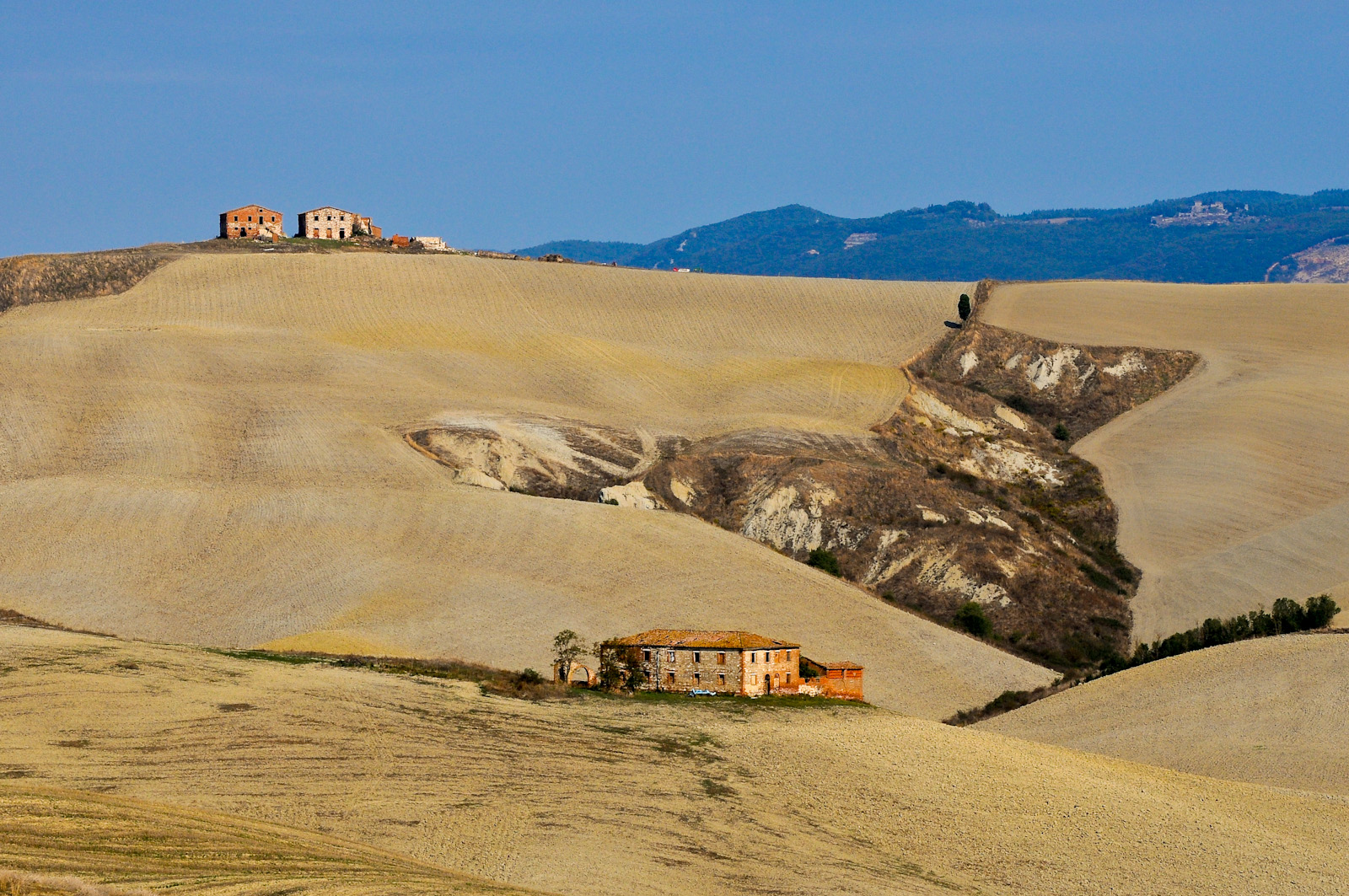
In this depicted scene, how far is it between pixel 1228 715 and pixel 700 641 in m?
19.1

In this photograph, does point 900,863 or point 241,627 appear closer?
point 900,863

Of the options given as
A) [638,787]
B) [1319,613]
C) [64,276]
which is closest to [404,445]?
[1319,613]

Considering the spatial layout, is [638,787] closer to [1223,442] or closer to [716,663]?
[716,663]

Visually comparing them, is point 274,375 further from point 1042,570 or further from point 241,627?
point 1042,570

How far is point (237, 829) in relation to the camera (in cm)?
3494

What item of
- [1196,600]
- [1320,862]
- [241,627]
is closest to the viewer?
[1320,862]

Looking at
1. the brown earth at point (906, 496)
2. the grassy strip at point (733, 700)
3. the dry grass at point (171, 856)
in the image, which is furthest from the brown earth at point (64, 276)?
Answer: the dry grass at point (171, 856)

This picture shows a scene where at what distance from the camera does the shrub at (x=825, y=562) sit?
88812mm

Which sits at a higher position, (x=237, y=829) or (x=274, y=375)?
(x=274, y=375)

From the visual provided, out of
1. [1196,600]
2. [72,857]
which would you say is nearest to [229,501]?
[1196,600]

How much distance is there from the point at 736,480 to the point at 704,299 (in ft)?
164

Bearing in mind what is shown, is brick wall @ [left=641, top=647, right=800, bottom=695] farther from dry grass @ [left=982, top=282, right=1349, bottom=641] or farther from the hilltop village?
the hilltop village

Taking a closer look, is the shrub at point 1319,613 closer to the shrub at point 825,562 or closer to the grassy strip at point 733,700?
the shrub at point 825,562

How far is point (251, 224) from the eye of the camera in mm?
164750
